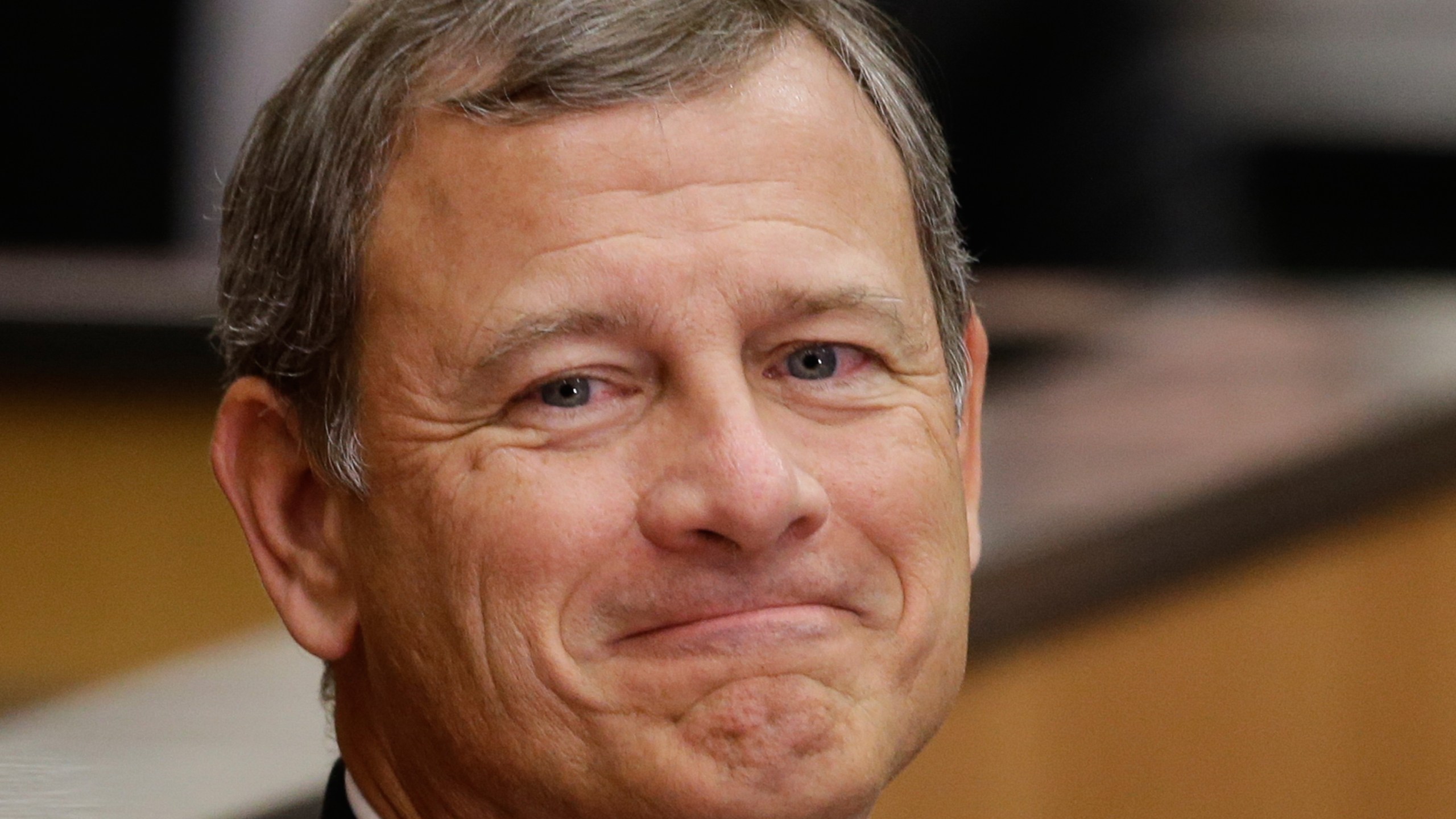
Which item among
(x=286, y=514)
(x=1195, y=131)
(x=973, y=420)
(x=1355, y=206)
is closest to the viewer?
(x=286, y=514)

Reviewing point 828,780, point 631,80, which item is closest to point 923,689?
point 828,780

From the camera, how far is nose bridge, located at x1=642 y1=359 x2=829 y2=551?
4.51 ft

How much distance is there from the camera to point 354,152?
4.88 ft

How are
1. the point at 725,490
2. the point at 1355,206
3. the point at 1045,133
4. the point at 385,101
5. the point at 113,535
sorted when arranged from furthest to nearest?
the point at 1355,206, the point at 1045,133, the point at 113,535, the point at 385,101, the point at 725,490

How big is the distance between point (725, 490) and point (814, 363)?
193mm

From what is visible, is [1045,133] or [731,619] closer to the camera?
[731,619]

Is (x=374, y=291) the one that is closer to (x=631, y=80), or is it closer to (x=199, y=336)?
(x=631, y=80)

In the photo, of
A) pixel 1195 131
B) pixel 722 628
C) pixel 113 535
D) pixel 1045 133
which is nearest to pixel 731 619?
pixel 722 628

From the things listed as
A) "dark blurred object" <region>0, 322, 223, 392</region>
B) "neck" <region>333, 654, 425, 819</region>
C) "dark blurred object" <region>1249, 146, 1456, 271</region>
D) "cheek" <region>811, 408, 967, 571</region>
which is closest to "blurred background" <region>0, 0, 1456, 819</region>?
"dark blurred object" <region>0, 322, 223, 392</region>

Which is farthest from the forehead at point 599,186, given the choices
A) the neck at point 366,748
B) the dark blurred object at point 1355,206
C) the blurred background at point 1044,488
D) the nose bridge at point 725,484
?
the dark blurred object at point 1355,206

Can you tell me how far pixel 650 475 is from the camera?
1.42m

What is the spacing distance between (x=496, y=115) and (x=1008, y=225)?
2.81 metres

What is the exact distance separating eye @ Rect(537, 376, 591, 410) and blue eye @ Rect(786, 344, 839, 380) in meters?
0.17

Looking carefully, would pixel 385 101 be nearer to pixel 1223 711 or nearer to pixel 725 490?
pixel 725 490
